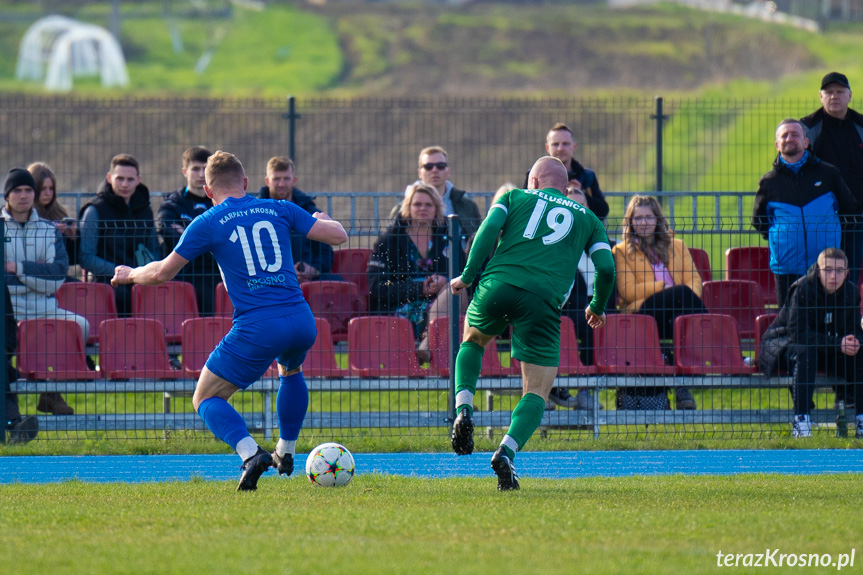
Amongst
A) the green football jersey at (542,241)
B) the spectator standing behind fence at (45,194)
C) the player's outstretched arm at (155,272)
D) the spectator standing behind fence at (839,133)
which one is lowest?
the player's outstretched arm at (155,272)

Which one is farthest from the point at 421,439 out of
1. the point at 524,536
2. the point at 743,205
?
the point at 743,205

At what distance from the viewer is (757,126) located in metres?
15.4

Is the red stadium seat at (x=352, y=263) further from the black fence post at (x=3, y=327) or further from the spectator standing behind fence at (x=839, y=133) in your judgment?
the spectator standing behind fence at (x=839, y=133)

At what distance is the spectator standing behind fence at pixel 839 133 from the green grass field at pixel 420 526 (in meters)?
4.64

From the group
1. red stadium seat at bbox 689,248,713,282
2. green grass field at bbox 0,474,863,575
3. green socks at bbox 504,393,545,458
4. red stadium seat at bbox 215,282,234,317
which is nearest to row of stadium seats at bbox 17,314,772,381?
red stadium seat at bbox 215,282,234,317

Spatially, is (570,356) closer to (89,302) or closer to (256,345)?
(256,345)

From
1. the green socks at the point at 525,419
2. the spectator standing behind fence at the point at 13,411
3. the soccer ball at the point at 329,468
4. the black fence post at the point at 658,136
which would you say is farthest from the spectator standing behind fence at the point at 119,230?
the black fence post at the point at 658,136

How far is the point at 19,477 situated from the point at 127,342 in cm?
170

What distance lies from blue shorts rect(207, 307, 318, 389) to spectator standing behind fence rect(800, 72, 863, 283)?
20.8 feet

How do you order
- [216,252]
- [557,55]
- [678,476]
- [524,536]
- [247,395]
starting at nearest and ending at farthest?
[524,536]
[216,252]
[678,476]
[247,395]
[557,55]

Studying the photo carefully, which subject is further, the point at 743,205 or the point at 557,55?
the point at 557,55

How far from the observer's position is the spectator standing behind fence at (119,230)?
1009 cm

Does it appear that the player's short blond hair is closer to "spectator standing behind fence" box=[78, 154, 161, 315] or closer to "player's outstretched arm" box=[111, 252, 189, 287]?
"player's outstretched arm" box=[111, 252, 189, 287]

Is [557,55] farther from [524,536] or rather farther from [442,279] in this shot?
[524,536]
